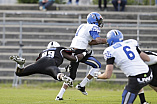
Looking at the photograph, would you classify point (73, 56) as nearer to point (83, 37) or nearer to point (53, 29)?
point (83, 37)

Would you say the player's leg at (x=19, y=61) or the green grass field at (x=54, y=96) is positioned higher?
the player's leg at (x=19, y=61)

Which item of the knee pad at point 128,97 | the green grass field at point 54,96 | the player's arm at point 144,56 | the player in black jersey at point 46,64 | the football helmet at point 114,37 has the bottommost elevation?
the green grass field at point 54,96

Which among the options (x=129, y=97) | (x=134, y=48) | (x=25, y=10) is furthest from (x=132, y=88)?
(x=25, y=10)

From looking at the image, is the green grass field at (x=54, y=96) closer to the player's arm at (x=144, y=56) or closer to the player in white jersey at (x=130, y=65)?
the player's arm at (x=144, y=56)

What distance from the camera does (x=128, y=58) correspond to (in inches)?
257

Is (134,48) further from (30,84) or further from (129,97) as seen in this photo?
(30,84)

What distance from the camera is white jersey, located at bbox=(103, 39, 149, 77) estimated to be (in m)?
6.54

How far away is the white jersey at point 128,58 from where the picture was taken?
6535 millimetres

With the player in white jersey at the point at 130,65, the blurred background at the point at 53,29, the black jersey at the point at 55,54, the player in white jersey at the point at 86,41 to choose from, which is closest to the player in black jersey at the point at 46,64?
the black jersey at the point at 55,54

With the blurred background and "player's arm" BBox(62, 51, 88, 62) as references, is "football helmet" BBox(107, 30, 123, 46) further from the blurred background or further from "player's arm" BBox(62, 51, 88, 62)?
the blurred background

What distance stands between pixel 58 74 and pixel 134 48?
78.3 inches

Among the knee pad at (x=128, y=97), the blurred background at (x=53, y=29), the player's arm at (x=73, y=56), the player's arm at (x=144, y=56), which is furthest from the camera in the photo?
the blurred background at (x=53, y=29)

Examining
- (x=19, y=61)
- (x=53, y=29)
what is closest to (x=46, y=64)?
(x=19, y=61)

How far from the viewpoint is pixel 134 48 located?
6.66m
